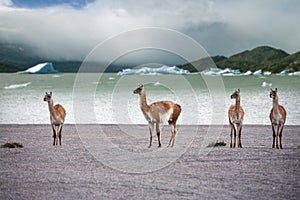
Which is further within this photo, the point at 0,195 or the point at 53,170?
the point at 53,170

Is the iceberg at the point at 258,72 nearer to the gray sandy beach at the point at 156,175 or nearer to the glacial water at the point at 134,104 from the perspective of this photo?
the glacial water at the point at 134,104

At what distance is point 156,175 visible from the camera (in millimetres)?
9500

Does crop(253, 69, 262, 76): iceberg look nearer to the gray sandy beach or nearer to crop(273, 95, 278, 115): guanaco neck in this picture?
the gray sandy beach

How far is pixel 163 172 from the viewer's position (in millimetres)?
9805

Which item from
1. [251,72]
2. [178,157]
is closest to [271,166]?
[178,157]

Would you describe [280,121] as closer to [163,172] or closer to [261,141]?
[261,141]

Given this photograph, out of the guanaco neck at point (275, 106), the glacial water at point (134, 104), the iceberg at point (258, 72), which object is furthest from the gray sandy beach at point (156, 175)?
the iceberg at point (258, 72)

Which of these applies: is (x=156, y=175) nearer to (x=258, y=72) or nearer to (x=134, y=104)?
(x=134, y=104)

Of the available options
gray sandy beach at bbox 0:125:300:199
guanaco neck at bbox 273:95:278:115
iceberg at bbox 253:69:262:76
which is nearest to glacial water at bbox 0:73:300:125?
guanaco neck at bbox 273:95:278:115

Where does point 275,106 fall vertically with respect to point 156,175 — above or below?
above

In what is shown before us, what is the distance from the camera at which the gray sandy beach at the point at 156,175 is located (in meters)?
7.90

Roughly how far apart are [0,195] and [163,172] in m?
3.87

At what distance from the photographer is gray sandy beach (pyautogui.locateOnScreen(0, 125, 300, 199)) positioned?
25.9ft

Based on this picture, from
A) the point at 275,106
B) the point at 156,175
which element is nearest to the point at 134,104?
the point at 275,106
